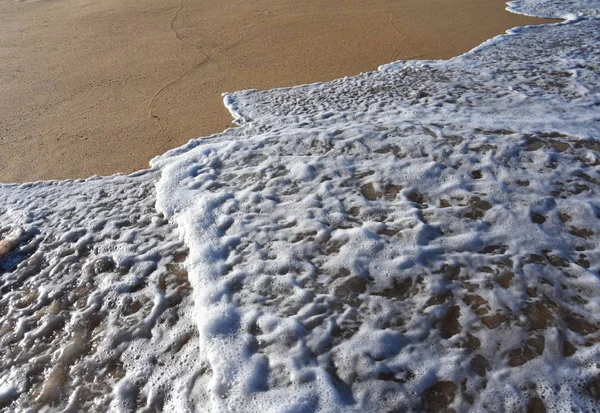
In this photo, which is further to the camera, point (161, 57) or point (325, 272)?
point (161, 57)

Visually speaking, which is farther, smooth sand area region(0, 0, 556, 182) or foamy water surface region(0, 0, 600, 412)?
smooth sand area region(0, 0, 556, 182)

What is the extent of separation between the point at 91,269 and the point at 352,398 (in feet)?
5.22

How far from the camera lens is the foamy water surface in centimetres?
198

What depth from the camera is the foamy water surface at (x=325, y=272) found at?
1976mm

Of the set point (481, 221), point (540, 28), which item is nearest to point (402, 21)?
point (540, 28)

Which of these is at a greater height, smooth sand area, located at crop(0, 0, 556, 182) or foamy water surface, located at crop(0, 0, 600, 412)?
smooth sand area, located at crop(0, 0, 556, 182)

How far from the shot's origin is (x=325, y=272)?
8.13 ft

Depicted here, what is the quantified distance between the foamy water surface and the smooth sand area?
447 millimetres

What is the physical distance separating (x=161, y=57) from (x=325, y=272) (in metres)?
3.83

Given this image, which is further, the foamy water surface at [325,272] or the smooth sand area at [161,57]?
the smooth sand area at [161,57]

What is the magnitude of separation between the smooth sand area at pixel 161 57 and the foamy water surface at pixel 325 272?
447 mm

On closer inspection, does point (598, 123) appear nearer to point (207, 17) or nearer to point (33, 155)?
point (33, 155)

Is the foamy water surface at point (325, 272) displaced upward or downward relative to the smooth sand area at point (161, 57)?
downward

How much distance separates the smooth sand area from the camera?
3.91 metres
